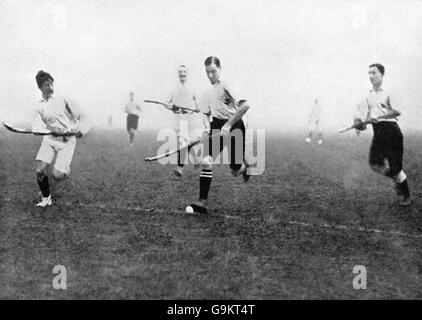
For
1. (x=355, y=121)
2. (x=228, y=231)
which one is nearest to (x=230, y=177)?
(x=355, y=121)

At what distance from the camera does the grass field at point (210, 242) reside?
4.23 meters

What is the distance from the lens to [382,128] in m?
7.81

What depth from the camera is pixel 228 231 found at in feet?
19.9

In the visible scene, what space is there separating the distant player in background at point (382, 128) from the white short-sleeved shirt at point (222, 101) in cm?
206

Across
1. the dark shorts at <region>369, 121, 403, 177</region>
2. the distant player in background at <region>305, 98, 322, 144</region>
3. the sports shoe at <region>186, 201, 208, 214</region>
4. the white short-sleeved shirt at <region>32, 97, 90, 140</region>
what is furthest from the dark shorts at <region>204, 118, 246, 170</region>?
the distant player in background at <region>305, 98, 322, 144</region>

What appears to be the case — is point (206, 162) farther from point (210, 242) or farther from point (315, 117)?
point (315, 117)

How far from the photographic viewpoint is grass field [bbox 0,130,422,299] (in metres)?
4.23

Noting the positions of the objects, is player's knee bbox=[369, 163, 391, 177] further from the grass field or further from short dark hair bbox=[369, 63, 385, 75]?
short dark hair bbox=[369, 63, 385, 75]

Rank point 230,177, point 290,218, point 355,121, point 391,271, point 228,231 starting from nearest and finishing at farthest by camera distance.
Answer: point 391,271 → point 228,231 → point 290,218 → point 355,121 → point 230,177

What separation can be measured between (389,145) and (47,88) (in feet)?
16.7

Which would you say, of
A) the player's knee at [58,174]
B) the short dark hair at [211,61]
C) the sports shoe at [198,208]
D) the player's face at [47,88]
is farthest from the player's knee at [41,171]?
the short dark hair at [211,61]

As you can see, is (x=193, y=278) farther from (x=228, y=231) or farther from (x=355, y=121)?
(x=355, y=121)

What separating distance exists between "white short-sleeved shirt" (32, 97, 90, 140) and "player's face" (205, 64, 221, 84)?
1846 mm
